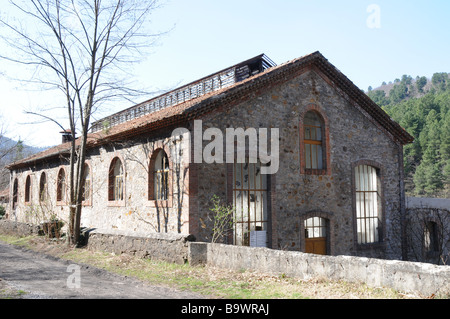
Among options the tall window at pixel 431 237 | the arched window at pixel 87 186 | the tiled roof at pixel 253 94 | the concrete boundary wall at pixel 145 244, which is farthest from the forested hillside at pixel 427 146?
the concrete boundary wall at pixel 145 244

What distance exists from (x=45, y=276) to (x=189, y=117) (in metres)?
5.33

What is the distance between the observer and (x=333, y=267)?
7.02 metres

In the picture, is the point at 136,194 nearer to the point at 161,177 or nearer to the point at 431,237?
the point at 161,177

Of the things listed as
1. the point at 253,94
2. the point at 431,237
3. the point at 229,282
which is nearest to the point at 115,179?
the point at 253,94

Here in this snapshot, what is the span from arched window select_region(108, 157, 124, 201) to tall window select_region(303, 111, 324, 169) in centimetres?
687

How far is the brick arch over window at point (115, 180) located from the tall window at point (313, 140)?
22.4ft

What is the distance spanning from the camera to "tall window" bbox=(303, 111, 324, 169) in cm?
1370

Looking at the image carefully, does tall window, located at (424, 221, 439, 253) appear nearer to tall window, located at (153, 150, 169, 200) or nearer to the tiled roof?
the tiled roof

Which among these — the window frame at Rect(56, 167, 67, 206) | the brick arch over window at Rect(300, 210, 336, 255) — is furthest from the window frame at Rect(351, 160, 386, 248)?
the window frame at Rect(56, 167, 67, 206)

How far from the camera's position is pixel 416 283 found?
19.6ft

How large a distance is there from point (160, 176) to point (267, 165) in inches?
135
